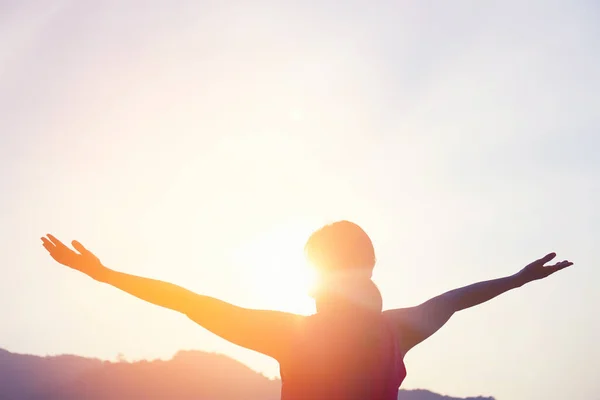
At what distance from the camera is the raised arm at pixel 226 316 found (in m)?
4.11

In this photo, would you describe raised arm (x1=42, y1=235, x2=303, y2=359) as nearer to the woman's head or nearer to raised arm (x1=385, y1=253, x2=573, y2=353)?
the woman's head

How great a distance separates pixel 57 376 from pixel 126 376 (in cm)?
1190

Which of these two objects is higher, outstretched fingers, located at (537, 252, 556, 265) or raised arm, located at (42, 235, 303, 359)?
outstretched fingers, located at (537, 252, 556, 265)

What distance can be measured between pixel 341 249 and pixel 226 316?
94cm

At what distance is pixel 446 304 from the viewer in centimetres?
486

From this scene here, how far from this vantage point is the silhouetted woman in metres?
4.06

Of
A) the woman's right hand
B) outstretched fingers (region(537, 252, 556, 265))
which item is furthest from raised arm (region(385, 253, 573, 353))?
the woman's right hand

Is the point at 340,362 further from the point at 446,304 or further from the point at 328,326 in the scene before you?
the point at 446,304

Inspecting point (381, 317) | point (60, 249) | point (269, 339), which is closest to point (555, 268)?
point (381, 317)

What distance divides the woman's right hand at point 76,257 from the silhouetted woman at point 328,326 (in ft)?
0.49

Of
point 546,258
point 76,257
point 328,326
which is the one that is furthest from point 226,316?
point 546,258

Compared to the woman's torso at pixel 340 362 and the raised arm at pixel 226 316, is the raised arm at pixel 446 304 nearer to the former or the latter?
the woman's torso at pixel 340 362

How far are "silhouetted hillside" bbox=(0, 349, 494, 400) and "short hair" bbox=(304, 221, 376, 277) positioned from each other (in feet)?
333

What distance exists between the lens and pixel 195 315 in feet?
13.8
